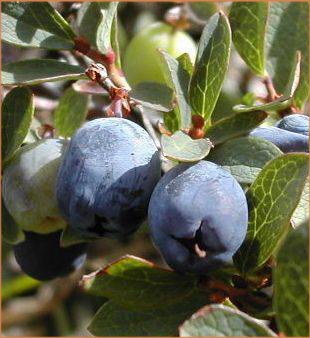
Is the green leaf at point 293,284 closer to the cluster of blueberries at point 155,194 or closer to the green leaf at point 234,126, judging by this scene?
the cluster of blueberries at point 155,194

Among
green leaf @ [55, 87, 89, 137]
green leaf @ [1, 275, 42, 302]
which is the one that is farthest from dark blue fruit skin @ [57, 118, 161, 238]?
green leaf @ [1, 275, 42, 302]

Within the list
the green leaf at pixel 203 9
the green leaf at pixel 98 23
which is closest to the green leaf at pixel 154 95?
the green leaf at pixel 98 23

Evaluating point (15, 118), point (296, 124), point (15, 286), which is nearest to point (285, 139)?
point (296, 124)

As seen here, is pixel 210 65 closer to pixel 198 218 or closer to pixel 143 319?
pixel 198 218

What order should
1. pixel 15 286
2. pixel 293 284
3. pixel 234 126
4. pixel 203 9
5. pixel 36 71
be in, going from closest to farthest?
1. pixel 293 284
2. pixel 234 126
3. pixel 36 71
4. pixel 203 9
5. pixel 15 286

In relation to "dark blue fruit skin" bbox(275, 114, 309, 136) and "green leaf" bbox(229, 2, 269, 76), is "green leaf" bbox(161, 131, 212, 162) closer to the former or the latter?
"dark blue fruit skin" bbox(275, 114, 309, 136)

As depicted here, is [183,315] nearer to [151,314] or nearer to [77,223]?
[151,314]

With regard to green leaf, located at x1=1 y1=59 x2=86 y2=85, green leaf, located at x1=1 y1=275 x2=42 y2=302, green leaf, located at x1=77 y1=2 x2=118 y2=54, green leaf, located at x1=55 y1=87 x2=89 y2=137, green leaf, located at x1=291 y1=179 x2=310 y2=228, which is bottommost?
green leaf, located at x1=1 y1=275 x2=42 y2=302

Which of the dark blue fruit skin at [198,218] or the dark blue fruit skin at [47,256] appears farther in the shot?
the dark blue fruit skin at [47,256]
